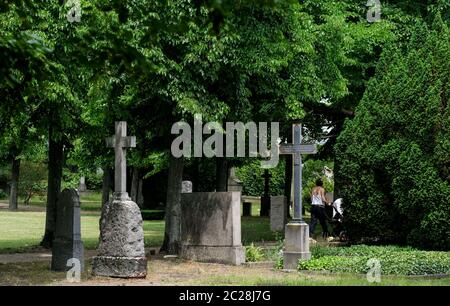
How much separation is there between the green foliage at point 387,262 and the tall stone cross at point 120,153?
386 cm

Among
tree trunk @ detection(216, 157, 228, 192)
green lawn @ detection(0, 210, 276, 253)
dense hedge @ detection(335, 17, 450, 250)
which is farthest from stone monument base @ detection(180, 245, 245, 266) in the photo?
tree trunk @ detection(216, 157, 228, 192)

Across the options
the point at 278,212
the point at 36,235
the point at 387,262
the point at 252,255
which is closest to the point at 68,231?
the point at 252,255

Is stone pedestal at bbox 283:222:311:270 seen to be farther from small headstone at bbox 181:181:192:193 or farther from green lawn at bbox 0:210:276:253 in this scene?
green lawn at bbox 0:210:276:253

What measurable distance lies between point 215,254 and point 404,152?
507 cm

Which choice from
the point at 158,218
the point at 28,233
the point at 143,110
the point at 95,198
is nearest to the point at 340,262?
the point at 143,110

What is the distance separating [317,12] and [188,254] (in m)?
10.3

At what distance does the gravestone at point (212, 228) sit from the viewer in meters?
17.1

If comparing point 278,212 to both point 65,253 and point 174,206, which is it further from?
point 65,253

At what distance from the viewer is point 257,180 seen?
64.8 metres

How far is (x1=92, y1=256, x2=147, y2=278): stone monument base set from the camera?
13961mm

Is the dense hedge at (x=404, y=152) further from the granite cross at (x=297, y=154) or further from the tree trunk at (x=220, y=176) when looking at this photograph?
the tree trunk at (x=220, y=176)

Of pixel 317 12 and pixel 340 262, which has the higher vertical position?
pixel 317 12

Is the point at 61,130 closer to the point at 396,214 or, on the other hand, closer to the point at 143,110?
the point at 143,110

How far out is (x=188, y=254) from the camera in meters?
17.9
